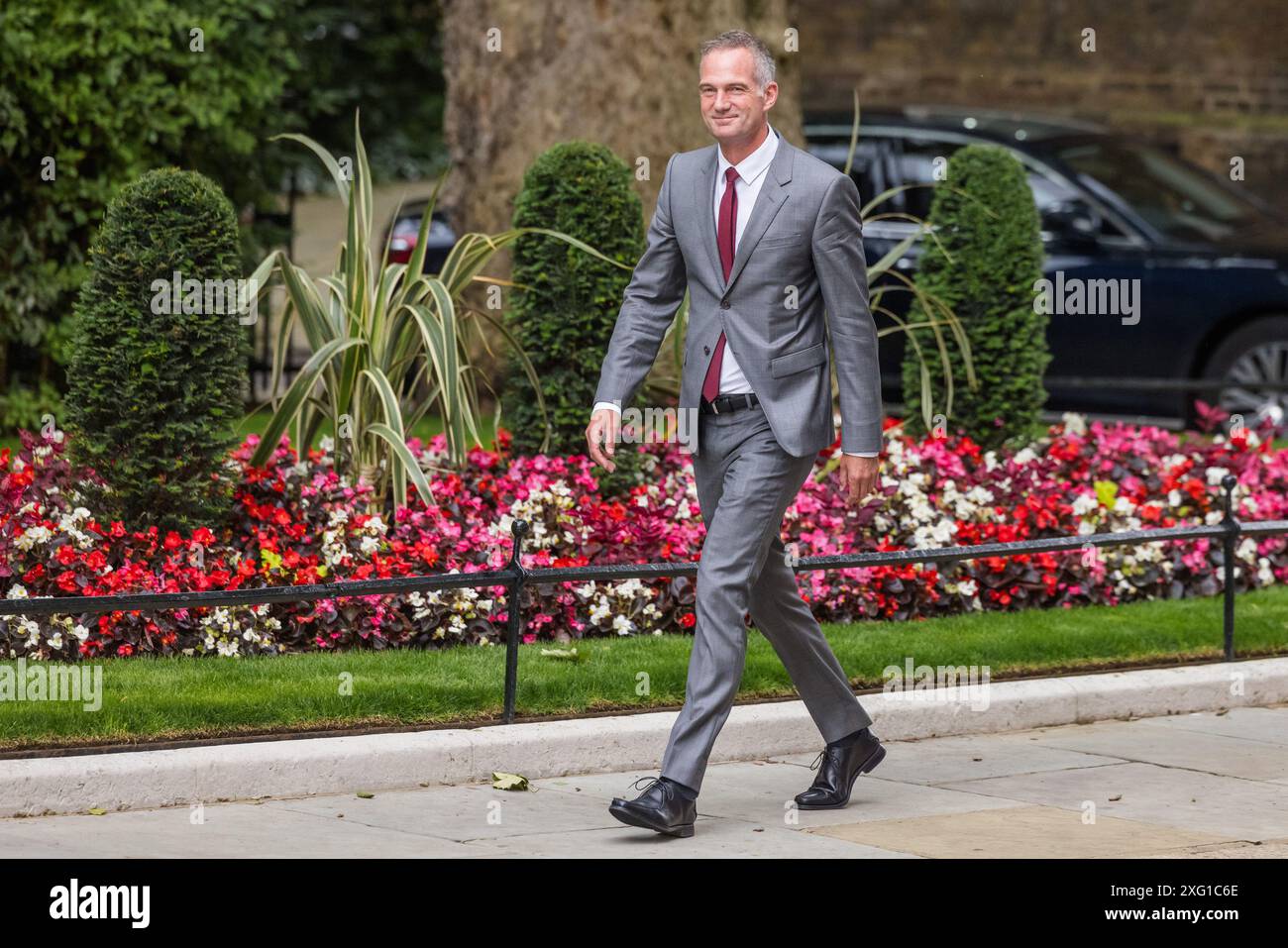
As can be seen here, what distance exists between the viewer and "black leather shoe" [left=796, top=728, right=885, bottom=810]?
5820 millimetres

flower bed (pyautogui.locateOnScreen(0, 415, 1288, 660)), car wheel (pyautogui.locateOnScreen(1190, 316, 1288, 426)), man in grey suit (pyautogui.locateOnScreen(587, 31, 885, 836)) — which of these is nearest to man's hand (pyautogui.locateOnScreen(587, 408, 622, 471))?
man in grey suit (pyautogui.locateOnScreen(587, 31, 885, 836))

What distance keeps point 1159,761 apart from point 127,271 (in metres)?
3.86

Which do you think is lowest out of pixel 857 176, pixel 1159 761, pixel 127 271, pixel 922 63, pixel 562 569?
pixel 1159 761

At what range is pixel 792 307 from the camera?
5.52m

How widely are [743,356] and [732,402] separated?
0.13 metres

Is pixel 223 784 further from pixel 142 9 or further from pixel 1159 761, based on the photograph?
pixel 142 9

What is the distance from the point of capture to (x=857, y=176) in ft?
44.2

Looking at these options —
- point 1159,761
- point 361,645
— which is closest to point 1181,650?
point 1159,761

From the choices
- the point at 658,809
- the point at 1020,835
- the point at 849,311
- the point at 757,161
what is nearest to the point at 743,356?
the point at 849,311

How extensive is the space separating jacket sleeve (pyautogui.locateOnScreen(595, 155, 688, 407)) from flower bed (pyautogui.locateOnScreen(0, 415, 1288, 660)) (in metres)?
1.90

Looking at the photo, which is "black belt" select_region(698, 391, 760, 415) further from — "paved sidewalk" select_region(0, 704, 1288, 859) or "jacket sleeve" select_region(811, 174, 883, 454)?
"paved sidewalk" select_region(0, 704, 1288, 859)

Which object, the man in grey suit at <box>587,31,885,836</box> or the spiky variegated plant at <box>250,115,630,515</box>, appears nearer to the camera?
the man in grey suit at <box>587,31,885,836</box>

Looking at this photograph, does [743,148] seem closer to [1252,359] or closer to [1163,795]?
[1163,795]

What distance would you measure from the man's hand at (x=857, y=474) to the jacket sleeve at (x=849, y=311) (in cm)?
3
